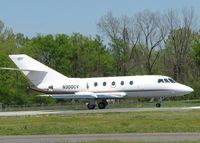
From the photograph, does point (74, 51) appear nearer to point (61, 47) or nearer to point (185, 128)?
point (61, 47)

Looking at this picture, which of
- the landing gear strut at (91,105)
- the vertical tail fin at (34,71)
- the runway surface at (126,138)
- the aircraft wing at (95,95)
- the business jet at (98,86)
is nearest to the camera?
the runway surface at (126,138)

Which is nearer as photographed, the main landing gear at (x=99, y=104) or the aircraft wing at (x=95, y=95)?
the aircraft wing at (x=95, y=95)

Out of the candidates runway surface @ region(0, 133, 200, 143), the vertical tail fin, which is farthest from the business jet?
runway surface @ region(0, 133, 200, 143)

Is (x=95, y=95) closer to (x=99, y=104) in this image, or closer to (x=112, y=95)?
(x=112, y=95)

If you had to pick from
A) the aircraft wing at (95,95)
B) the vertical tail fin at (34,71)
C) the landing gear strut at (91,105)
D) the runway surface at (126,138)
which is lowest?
the runway surface at (126,138)

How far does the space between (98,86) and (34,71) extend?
611 centimetres

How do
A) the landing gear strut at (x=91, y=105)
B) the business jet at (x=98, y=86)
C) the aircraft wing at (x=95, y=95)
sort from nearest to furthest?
the business jet at (x=98, y=86), the aircraft wing at (x=95, y=95), the landing gear strut at (x=91, y=105)

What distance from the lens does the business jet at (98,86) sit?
158ft

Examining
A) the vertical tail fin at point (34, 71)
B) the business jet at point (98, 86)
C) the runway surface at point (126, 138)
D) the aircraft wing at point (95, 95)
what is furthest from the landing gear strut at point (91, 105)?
the runway surface at point (126, 138)

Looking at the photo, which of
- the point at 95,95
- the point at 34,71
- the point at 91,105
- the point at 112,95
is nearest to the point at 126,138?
the point at 95,95

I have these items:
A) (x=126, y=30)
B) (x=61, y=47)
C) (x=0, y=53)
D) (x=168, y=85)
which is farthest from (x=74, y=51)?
(x=168, y=85)

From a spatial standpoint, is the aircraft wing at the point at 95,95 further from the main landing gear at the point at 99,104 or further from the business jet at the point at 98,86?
the main landing gear at the point at 99,104

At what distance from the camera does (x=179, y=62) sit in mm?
89438

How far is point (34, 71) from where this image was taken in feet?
171
